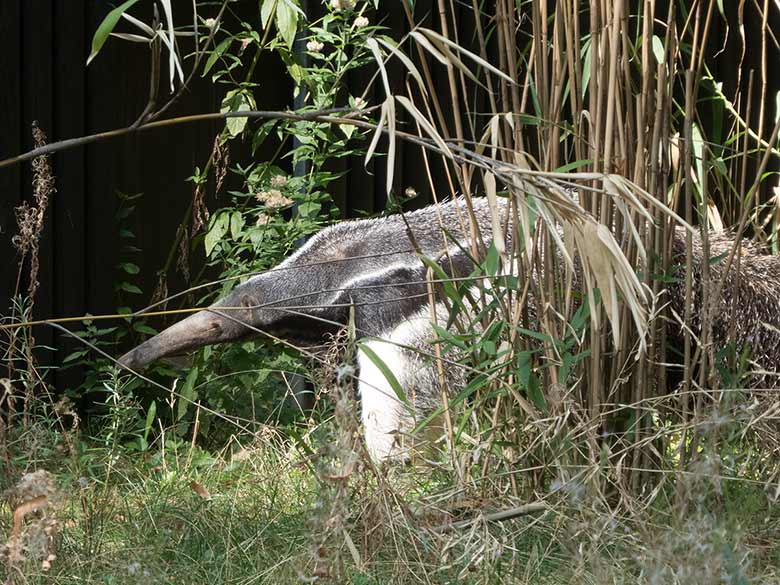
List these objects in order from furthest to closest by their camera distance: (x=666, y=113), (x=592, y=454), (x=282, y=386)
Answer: (x=282, y=386)
(x=666, y=113)
(x=592, y=454)

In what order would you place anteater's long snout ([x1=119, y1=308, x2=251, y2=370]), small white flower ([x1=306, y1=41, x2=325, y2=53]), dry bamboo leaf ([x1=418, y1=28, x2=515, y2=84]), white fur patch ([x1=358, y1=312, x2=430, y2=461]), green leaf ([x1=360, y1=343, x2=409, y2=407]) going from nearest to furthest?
dry bamboo leaf ([x1=418, y1=28, x2=515, y2=84]) < green leaf ([x1=360, y1=343, x2=409, y2=407]) < white fur patch ([x1=358, y1=312, x2=430, y2=461]) < anteater's long snout ([x1=119, y1=308, x2=251, y2=370]) < small white flower ([x1=306, y1=41, x2=325, y2=53])

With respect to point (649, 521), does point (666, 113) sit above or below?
above

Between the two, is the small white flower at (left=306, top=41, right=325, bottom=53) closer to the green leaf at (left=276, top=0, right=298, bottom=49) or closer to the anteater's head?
the green leaf at (left=276, top=0, right=298, bottom=49)

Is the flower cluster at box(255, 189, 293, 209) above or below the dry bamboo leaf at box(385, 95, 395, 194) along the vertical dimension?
below

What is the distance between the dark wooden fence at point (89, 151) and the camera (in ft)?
15.9

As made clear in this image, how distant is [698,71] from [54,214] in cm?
305

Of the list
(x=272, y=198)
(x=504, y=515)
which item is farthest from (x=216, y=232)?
(x=504, y=515)

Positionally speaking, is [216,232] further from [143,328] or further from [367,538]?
[367,538]

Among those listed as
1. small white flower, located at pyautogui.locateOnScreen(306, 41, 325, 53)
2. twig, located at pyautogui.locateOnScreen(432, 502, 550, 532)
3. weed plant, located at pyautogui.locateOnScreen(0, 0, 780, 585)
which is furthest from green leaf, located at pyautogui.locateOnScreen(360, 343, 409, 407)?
small white flower, located at pyautogui.locateOnScreen(306, 41, 325, 53)

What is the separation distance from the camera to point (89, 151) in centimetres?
522

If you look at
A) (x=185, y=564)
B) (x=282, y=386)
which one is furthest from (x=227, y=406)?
(x=185, y=564)

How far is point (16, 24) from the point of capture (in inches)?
190

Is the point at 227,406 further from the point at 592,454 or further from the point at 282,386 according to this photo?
the point at 592,454

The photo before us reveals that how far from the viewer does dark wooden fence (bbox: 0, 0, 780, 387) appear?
4844 millimetres
